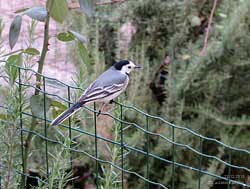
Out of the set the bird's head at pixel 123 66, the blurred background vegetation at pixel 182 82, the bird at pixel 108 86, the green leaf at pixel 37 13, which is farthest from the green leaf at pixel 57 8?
the blurred background vegetation at pixel 182 82

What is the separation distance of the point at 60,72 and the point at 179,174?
4.27 feet

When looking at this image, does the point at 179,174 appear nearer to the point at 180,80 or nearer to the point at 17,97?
the point at 180,80

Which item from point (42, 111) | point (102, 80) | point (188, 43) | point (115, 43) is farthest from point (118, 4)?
point (42, 111)

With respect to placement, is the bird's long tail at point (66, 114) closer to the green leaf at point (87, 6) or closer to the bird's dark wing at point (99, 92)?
the bird's dark wing at point (99, 92)

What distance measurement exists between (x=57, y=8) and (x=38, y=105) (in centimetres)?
31

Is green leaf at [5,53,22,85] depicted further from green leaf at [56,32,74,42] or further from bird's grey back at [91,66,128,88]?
bird's grey back at [91,66,128,88]

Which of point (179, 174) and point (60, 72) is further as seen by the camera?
point (60, 72)

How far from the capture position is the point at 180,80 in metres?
3.81

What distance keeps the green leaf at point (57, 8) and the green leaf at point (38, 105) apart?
0.85 ft

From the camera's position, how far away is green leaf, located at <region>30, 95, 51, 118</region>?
7.18 ft

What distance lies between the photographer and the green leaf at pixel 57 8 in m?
2.13

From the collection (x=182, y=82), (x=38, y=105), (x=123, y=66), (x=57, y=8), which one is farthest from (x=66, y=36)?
(x=182, y=82)

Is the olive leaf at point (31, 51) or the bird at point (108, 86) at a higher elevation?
the olive leaf at point (31, 51)

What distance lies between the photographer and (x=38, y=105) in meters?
2.20
